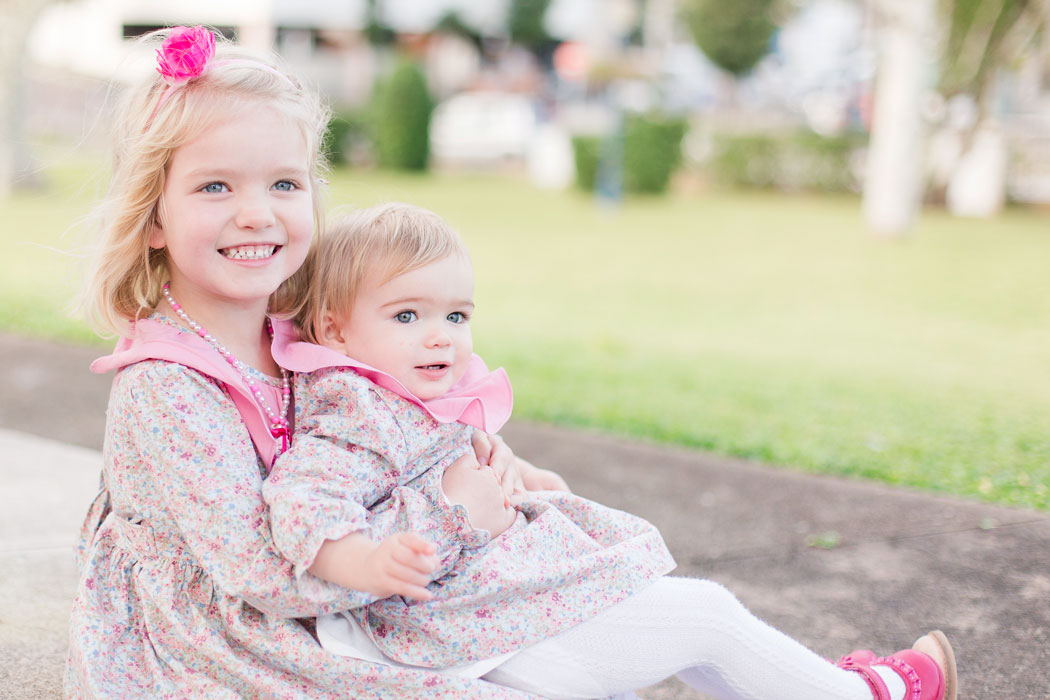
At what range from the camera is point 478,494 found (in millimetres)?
1848

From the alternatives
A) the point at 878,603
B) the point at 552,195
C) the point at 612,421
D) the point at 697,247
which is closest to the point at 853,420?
the point at 612,421

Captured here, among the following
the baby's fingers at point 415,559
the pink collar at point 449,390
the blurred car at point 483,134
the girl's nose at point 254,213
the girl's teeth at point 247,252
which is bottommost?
the blurred car at point 483,134

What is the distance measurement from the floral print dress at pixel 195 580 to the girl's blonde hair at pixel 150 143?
0.28 ft

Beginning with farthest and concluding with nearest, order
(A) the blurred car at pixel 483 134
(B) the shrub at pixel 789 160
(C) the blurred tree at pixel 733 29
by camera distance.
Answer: (A) the blurred car at pixel 483 134, (C) the blurred tree at pixel 733 29, (B) the shrub at pixel 789 160

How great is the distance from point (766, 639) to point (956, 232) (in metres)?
11.3

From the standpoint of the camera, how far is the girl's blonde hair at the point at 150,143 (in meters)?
1.77

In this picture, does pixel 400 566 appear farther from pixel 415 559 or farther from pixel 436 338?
pixel 436 338

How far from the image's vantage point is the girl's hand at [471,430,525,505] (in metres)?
1.94

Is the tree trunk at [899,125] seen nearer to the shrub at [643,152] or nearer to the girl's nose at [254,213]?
the shrub at [643,152]

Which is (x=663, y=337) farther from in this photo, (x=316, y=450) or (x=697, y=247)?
(x=316, y=450)

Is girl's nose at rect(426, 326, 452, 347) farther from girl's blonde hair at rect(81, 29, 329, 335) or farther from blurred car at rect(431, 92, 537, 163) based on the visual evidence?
blurred car at rect(431, 92, 537, 163)

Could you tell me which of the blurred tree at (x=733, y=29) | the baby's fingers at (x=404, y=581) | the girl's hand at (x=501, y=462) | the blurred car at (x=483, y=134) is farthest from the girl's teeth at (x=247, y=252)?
the blurred car at (x=483, y=134)

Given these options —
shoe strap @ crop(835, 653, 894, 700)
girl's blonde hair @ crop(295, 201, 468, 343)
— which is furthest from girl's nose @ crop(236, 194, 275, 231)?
shoe strap @ crop(835, 653, 894, 700)

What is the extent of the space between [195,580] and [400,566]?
1.45 ft
